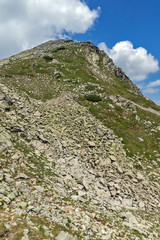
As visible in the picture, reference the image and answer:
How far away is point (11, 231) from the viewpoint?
8148 mm

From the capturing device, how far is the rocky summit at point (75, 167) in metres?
10.8

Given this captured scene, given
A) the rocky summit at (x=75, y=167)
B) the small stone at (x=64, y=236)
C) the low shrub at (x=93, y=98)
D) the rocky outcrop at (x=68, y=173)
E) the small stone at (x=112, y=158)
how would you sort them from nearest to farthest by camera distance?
the small stone at (x=64, y=236)
the rocky summit at (x=75, y=167)
the rocky outcrop at (x=68, y=173)
the small stone at (x=112, y=158)
the low shrub at (x=93, y=98)

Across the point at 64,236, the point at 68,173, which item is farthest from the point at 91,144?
the point at 64,236

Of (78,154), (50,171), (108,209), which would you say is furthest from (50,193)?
(78,154)

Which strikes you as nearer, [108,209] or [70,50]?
[108,209]

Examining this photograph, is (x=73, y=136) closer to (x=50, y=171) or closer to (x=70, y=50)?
(x=50, y=171)

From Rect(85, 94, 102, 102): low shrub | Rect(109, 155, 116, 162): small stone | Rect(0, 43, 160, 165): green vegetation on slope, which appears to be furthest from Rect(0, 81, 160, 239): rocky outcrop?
Rect(85, 94, 102, 102): low shrub

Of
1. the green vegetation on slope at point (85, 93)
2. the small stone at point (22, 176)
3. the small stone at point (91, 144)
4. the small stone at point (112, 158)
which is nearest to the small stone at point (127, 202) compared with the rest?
the small stone at point (112, 158)

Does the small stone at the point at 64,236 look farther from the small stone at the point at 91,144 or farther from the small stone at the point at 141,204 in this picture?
the small stone at the point at 91,144

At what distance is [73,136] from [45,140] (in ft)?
18.0

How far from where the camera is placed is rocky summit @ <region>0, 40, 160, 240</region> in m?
10.8

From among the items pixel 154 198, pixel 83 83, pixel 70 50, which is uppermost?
pixel 70 50

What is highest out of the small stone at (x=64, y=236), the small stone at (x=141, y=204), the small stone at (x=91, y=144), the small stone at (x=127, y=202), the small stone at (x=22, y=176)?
the small stone at (x=91, y=144)

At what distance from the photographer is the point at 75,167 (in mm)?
20281
